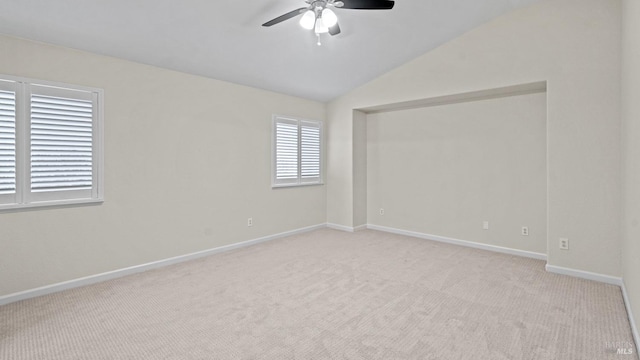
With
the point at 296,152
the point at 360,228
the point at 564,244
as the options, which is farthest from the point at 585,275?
the point at 296,152

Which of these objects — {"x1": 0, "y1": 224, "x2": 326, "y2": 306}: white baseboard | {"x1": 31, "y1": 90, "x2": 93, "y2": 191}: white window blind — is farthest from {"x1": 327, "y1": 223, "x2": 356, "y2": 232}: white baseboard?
{"x1": 31, "y1": 90, "x2": 93, "y2": 191}: white window blind

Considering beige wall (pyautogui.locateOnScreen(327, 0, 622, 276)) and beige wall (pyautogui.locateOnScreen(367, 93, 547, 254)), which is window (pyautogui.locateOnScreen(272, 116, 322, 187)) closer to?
beige wall (pyautogui.locateOnScreen(367, 93, 547, 254))

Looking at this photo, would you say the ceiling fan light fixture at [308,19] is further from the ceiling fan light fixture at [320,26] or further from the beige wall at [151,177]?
the beige wall at [151,177]

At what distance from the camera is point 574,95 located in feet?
11.6

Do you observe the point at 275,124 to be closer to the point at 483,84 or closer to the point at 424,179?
the point at 424,179

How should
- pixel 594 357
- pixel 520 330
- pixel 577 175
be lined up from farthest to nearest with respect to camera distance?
pixel 577 175 → pixel 520 330 → pixel 594 357

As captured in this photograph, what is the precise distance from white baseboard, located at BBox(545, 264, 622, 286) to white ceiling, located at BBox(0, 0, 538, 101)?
3.20 meters

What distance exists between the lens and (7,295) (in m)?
2.96

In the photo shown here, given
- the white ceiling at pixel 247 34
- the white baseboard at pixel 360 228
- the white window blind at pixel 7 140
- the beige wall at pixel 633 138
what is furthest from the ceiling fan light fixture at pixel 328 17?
the white baseboard at pixel 360 228

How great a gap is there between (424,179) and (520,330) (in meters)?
3.20

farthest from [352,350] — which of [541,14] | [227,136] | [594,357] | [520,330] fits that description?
[541,14]

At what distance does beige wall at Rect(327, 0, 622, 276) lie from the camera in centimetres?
337

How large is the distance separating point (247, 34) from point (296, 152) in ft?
8.15

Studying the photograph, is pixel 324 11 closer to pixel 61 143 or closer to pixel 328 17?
pixel 328 17
